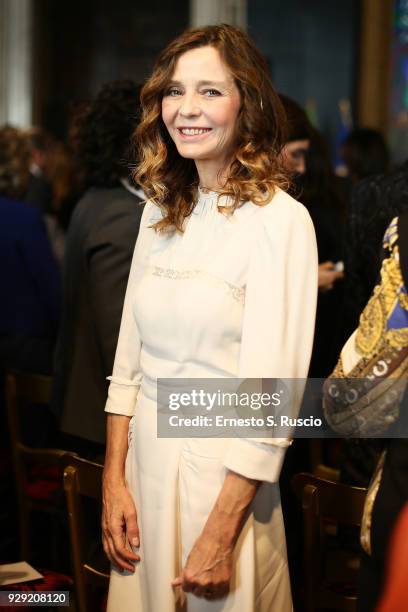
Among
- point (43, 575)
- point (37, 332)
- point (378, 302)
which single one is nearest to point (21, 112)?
point (37, 332)

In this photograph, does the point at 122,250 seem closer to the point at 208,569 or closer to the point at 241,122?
the point at 241,122

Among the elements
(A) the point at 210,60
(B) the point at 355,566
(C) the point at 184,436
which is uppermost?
(A) the point at 210,60

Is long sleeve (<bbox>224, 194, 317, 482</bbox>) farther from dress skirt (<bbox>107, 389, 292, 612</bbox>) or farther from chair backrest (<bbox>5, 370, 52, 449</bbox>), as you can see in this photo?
chair backrest (<bbox>5, 370, 52, 449</bbox>)

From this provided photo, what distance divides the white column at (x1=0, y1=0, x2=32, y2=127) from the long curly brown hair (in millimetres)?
7862

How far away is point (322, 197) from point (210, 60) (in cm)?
148

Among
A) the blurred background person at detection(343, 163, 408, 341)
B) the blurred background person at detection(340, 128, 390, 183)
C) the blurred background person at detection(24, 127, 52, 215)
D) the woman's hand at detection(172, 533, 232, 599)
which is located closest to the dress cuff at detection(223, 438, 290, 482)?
the woman's hand at detection(172, 533, 232, 599)

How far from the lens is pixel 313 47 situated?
891cm

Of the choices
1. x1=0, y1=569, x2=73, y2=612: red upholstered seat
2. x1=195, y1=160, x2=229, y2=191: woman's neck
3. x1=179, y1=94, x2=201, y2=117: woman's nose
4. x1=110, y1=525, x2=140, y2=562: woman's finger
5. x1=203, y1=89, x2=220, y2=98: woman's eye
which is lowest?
x1=0, y1=569, x2=73, y2=612: red upholstered seat

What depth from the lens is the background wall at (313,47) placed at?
29.0 ft

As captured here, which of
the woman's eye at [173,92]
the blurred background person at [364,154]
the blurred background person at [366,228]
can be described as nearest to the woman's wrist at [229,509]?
the woman's eye at [173,92]

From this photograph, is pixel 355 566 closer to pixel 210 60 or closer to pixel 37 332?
pixel 210 60

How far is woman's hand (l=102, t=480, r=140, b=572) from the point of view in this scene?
2.10 metres

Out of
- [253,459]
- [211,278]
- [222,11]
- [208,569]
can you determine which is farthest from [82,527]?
[222,11]

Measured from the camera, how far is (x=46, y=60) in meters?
10.2
